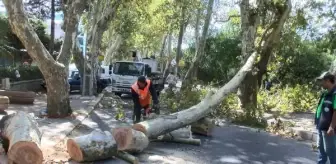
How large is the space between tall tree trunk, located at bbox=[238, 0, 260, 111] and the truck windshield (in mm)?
9020

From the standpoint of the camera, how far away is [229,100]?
16.9 metres

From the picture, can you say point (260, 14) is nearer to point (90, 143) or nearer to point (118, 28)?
point (90, 143)

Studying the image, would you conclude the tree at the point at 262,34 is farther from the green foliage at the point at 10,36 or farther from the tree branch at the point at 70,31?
the green foliage at the point at 10,36

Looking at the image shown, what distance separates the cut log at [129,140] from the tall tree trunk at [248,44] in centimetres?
843

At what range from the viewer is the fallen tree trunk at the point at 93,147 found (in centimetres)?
739

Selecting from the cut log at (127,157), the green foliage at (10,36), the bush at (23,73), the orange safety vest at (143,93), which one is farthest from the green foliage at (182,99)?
the green foliage at (10,36)

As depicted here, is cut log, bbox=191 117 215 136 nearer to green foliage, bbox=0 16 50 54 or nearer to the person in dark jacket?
the person in dark jacket

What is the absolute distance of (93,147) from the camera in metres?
7.41

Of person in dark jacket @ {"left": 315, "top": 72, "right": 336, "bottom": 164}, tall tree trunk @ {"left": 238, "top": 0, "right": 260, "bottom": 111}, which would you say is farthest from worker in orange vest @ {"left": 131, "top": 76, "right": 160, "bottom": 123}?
tall tree trunk @ {"left": 238, "top": 0, "right": 260, "bottom": 111}

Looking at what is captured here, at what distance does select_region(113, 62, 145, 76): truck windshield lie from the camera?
24.5 meters

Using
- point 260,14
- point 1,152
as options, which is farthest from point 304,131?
point 1,152

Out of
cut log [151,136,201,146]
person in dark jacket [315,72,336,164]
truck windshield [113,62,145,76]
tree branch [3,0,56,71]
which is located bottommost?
cut log [151,136,201,146]

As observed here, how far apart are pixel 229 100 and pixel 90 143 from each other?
1013 cm

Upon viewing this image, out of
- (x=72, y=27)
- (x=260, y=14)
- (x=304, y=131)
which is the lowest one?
(x=304, y=131)
